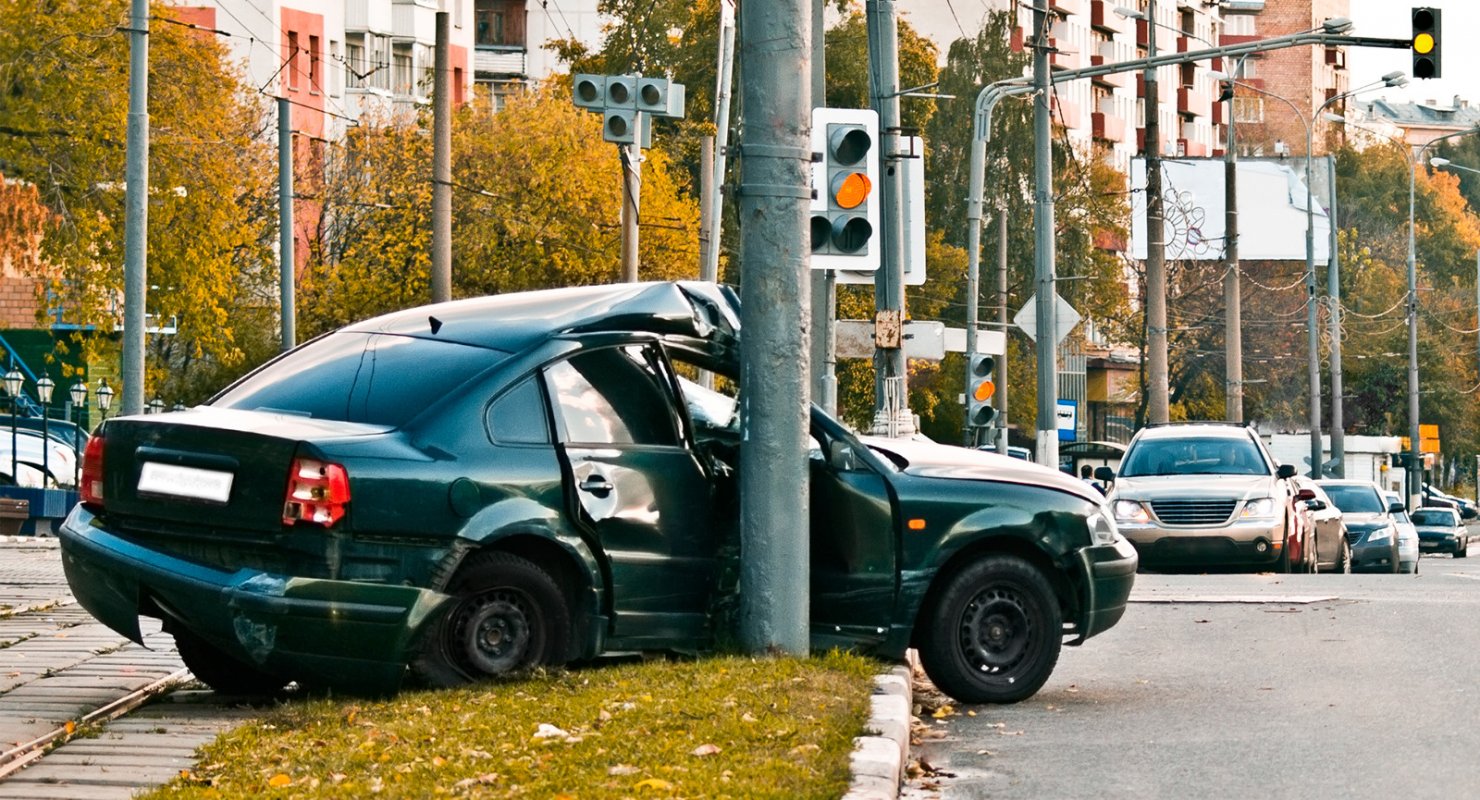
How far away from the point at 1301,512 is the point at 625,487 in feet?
54.2

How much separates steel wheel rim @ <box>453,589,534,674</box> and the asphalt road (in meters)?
1.62

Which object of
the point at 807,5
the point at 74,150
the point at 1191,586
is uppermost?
the point at 74,150

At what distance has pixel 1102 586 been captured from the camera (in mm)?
11508

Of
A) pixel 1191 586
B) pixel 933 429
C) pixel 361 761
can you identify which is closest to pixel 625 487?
pixel 361 761

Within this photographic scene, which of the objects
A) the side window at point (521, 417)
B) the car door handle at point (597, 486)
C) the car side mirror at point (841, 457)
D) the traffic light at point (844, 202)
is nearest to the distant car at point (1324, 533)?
the traffic light at point (844, 202)

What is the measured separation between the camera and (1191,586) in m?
21.3

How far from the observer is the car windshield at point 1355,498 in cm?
3692

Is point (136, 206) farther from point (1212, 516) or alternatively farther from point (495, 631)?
point (495, 631)

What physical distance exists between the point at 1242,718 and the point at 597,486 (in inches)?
112

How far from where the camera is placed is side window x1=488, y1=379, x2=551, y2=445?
10.2 m

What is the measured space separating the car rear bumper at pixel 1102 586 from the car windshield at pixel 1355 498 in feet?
85.1

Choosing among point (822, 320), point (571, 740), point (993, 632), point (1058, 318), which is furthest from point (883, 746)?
point (1058, 318)

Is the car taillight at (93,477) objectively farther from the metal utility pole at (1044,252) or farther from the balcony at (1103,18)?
the balcony at (1103,18)

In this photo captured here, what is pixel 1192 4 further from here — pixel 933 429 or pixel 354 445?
pixel 354 445
